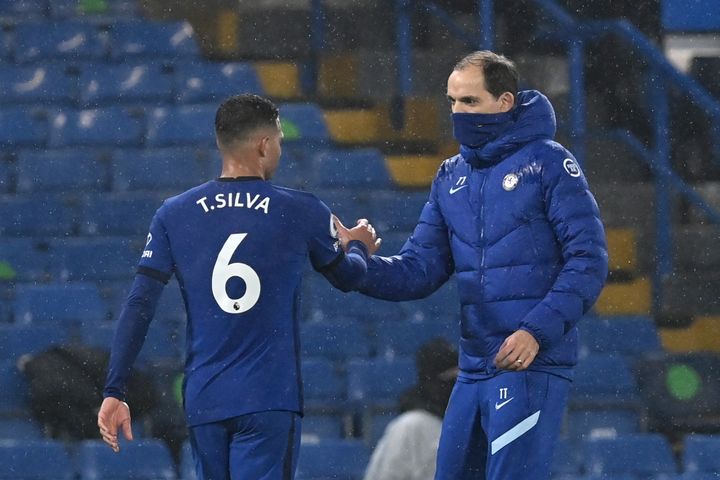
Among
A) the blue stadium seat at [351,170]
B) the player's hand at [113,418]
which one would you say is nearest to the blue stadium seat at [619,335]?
the blue stadium seat at [351,170]

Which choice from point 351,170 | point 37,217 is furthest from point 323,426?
point 37,217

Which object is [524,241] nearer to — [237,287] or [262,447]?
[237,287]

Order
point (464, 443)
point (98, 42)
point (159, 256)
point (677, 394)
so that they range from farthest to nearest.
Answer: point (98, 42) → point (677, 394) → point (464, 443) → point (159, 256)

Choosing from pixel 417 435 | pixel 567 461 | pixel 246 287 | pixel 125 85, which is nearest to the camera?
pixel 246 287

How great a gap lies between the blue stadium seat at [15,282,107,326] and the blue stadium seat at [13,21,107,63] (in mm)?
2544

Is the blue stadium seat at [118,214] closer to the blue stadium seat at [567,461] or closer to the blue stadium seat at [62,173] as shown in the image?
the blue stadium seat at [62,173]

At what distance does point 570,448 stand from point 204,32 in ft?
16.0

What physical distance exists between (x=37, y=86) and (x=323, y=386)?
360cm

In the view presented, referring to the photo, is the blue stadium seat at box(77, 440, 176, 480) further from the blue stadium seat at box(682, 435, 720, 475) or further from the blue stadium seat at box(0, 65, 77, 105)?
the blue stadium seat at box(0, 65, 77, 105)

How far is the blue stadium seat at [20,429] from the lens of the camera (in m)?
8.34

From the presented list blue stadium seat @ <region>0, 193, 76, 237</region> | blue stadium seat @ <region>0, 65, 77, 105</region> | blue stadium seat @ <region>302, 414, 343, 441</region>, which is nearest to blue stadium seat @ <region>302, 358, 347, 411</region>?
blue stadium seat @ <region>302, 414, 343, 441</region>

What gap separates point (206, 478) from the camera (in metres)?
4.31

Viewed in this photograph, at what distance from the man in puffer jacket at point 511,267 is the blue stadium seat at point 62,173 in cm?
566

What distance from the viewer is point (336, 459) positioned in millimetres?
7852
